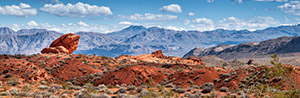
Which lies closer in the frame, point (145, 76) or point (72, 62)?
point (145, 76)

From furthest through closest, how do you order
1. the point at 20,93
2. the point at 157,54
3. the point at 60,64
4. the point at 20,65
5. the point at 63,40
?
the point at 157,54 → the point at 63,40 → the point at 60,64 → the point at 20,65 → the point at 20,93

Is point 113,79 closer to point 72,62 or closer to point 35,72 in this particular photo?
point 35,72

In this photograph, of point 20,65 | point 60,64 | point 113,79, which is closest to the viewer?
point 113,79

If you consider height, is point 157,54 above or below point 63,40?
below

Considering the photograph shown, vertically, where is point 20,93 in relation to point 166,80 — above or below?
above

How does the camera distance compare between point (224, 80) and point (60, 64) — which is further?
point (60, 64)

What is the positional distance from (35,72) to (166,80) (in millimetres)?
17402

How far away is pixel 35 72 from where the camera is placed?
30531 mm

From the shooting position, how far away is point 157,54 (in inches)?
3088

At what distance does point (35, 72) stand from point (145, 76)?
1461 centimetres

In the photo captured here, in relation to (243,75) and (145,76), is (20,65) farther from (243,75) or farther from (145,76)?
(243,75)

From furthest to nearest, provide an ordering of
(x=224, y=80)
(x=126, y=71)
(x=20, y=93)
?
(x=126, y=71) → (x=224, y=80) → (x=20, y=93)

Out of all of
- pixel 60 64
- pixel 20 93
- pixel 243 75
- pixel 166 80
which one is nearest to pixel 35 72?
pixel 60 64

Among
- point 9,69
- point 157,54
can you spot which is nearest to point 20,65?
point 9,69
